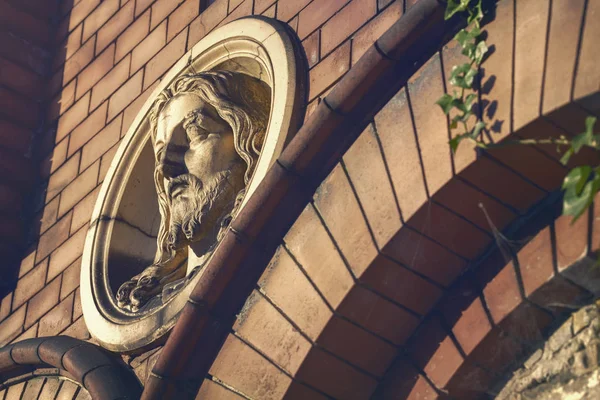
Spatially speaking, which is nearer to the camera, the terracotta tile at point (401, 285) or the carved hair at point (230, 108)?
the terracotta tile at point (401, 285)

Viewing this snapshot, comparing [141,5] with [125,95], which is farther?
[141,5]

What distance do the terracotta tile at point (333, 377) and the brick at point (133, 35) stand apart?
2505mm

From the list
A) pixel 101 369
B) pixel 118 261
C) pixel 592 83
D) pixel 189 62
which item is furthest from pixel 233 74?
pixel 592 83

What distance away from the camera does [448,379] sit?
10.6ft

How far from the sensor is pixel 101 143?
16.9ft

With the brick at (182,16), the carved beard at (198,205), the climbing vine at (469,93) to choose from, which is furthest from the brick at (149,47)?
the climbing vine at (469,93)

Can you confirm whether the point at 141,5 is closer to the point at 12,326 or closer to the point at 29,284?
the point at 29,284

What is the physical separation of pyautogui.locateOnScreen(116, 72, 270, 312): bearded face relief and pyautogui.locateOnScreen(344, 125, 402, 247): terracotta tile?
2.65 feet

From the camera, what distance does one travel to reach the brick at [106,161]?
5.00 meters

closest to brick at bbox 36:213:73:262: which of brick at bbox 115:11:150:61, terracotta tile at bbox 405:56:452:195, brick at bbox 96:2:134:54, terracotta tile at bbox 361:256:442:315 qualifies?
brick at bbox 115:11:150:61

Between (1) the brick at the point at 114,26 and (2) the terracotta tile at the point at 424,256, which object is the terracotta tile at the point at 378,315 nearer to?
(2) the terracotta tile at the point at 424,256

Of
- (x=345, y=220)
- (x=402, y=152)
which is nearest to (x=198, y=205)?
(x=345, y=220)

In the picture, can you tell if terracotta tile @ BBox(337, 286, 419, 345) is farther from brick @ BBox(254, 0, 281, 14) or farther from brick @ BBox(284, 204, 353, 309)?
brick @ BBox(254, 0, 281, 14)

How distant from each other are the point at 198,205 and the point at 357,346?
45.3 inches
